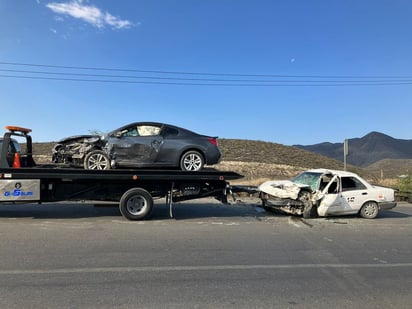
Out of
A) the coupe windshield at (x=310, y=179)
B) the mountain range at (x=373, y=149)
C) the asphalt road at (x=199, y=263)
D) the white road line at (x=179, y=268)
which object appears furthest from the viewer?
the mountain range at (x=373, y=149)

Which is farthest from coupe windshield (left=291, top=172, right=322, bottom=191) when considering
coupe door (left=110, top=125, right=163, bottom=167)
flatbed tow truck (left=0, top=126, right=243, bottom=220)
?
coupe door (left=110, top=125, right=163, bottom=167)

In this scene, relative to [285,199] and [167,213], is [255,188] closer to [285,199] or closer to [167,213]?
[285,199]

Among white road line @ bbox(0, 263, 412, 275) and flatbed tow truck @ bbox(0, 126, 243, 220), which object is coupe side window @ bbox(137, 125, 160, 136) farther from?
white road line @ bbox(0, 263, 412, 275)

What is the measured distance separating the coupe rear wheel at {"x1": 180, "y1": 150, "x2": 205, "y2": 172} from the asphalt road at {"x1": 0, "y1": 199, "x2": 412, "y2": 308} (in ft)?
4.52

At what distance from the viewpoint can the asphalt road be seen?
15.0 feet

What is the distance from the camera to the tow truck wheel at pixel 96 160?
31.9ft

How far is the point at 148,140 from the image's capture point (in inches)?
389

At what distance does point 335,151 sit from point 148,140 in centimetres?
10572

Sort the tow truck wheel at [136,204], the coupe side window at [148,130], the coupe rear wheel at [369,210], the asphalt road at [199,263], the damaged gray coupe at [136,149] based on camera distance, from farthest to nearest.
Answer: the coupe rear wheel at [369,210] < the coupe side window at [148,130] < the damaged gray coupe at [136,149] < the tow truck wheel at [136,204] < the asphalt road at [199,263]

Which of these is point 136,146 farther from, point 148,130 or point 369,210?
point 369,210

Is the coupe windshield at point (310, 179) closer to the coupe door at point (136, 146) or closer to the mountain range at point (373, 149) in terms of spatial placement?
the coupe door at point (136, 146)

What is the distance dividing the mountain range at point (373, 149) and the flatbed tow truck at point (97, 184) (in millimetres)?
87720

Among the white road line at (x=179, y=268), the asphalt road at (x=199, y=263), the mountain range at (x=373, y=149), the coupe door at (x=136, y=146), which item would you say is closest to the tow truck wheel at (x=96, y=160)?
the coupe door at (x=136, y=146)

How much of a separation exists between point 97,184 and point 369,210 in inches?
312
